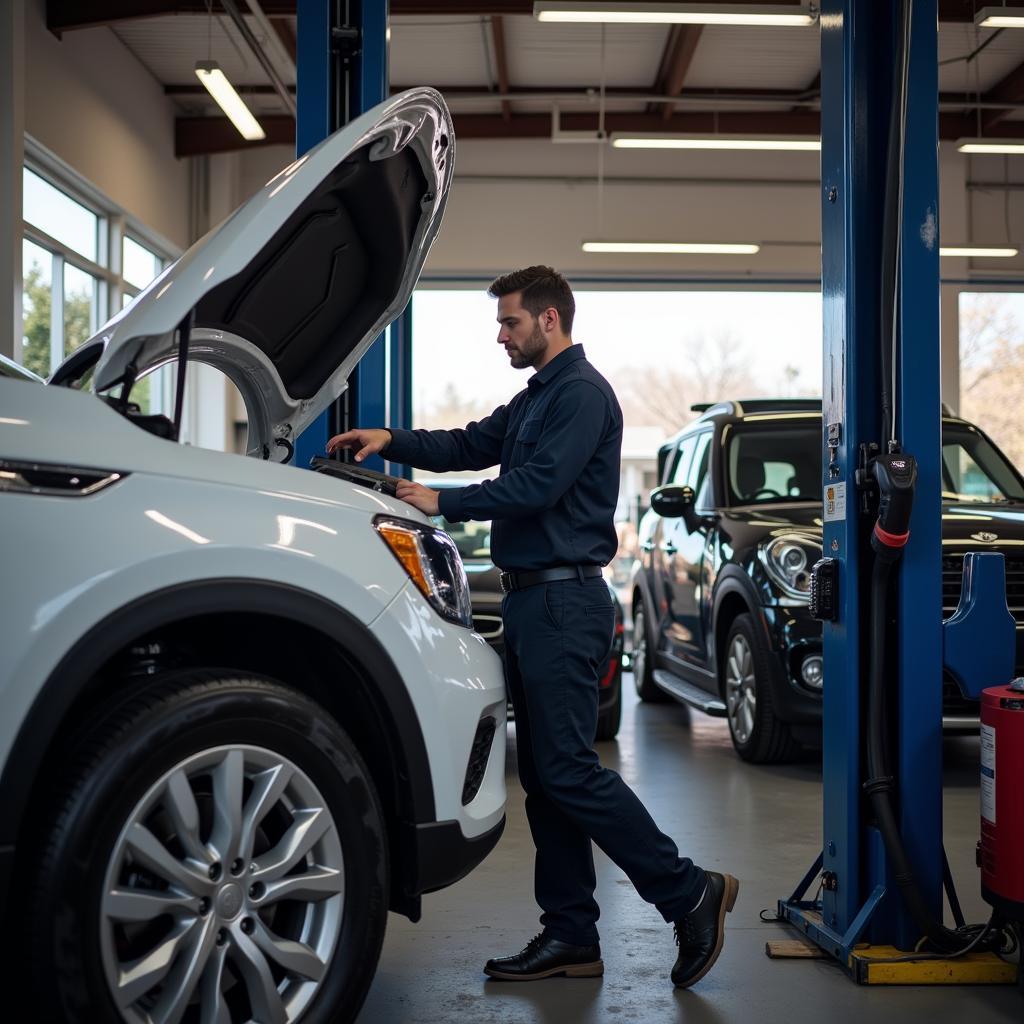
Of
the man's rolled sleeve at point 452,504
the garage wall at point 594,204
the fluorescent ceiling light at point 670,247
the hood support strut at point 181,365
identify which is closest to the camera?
the hood support strut at point 181,365

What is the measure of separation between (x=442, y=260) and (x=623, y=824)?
518 inches

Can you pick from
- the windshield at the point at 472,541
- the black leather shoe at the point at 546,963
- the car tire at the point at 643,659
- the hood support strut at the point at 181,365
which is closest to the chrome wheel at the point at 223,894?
the hood support strut at the point at 181,365

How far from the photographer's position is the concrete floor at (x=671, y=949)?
2.78 metres

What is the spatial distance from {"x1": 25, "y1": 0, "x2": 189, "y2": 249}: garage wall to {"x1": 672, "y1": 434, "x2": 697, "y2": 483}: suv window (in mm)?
6168

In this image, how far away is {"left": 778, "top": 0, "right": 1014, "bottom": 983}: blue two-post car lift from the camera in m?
3.09

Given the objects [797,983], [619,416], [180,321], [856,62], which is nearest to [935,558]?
[619,416]

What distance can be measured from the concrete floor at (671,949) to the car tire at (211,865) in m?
0.61

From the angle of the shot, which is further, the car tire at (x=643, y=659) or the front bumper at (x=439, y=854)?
the car tire at (x=643, y=659)

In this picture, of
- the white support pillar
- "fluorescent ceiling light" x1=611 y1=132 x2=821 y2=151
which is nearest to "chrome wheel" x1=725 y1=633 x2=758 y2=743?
the white support pillar

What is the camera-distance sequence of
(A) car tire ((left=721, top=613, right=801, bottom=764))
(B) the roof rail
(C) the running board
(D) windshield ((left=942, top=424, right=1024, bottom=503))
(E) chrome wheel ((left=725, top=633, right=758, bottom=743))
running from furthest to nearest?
(B) the roof rail → (D) windshield ((left=942, top=424, right=1024, bottom=503)) → (C) the running board → (E) chrome wheel ((left=725, top=633, right=758, bottom=743)) → (A) car tire ((left=721, top=613, right=801, bottom=764))

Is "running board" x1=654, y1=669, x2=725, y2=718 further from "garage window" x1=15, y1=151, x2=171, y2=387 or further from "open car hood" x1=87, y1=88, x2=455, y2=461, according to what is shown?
"garage window" x1=15, y1=151, x2=171, y2=387

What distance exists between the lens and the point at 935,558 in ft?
10.2

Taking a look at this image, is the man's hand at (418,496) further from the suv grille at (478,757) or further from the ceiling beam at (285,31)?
the ceiling beam at (285,31)

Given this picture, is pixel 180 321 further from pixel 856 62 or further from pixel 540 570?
pixel 856 62
